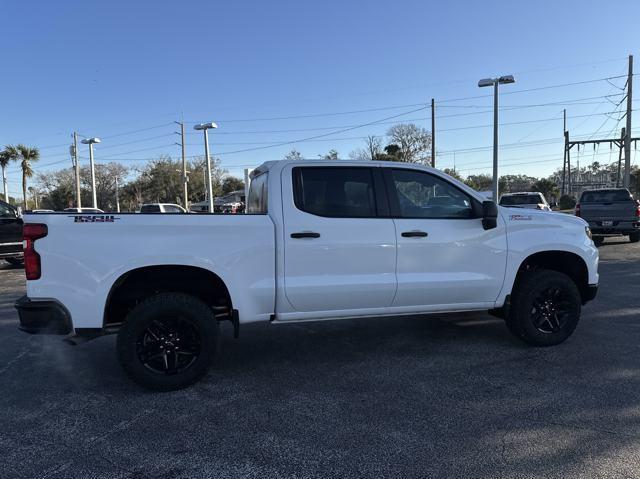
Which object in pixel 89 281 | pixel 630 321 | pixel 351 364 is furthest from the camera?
pixel 630 321

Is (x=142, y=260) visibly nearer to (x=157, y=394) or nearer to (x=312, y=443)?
(x=157, y=394)

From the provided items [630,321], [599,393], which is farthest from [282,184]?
[630,321]

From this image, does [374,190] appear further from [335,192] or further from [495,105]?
[495,105]

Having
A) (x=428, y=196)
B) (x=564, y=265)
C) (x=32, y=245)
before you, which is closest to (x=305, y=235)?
(x=428, y=196)

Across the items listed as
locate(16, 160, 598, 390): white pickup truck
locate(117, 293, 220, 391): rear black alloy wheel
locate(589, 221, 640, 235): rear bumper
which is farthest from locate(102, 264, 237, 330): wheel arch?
locate(589, 221, 640, 235): rear bumper

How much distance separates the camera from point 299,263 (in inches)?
169

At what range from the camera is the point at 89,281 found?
12.7ft

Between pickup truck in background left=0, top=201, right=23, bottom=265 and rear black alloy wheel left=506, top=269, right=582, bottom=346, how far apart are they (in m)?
12.2

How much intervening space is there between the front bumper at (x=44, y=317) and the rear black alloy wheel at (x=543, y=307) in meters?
4.25

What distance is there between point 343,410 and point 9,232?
11871 millimetres

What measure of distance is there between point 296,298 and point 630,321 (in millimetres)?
4517

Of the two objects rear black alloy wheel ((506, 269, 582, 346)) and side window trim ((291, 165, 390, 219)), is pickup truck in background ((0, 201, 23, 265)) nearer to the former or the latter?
side window trim ((291, 165, 390, 219))

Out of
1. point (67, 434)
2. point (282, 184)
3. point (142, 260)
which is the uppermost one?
point (282, 184)

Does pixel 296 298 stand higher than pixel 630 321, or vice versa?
pixel 296 298
